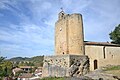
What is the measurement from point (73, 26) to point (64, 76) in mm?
8313

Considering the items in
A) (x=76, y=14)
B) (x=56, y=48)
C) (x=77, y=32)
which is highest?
(x=76, y=14)

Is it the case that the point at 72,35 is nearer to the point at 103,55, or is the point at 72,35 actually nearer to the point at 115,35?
the point at 103,55

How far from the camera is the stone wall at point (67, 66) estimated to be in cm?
2666

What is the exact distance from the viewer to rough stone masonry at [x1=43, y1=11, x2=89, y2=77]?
2691cm

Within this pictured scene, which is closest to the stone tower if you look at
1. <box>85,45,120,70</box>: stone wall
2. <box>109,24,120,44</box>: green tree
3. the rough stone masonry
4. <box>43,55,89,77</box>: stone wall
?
the rough stone masonry

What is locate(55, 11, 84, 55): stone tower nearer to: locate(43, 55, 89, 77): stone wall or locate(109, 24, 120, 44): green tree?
locate(43, 55, 89, 77): stone wall

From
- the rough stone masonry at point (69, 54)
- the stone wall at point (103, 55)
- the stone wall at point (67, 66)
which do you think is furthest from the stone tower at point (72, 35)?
the stone wall at point (103, 55)

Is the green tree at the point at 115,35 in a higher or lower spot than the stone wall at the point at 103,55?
higher

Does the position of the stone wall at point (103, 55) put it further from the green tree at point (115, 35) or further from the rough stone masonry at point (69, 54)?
the green tree at point (115, 35)

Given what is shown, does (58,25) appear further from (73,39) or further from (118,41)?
(118,41)

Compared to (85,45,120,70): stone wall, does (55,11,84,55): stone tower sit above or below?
above

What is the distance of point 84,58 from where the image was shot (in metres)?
28.0

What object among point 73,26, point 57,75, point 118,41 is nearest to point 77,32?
point 73,26

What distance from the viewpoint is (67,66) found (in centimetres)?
2669
